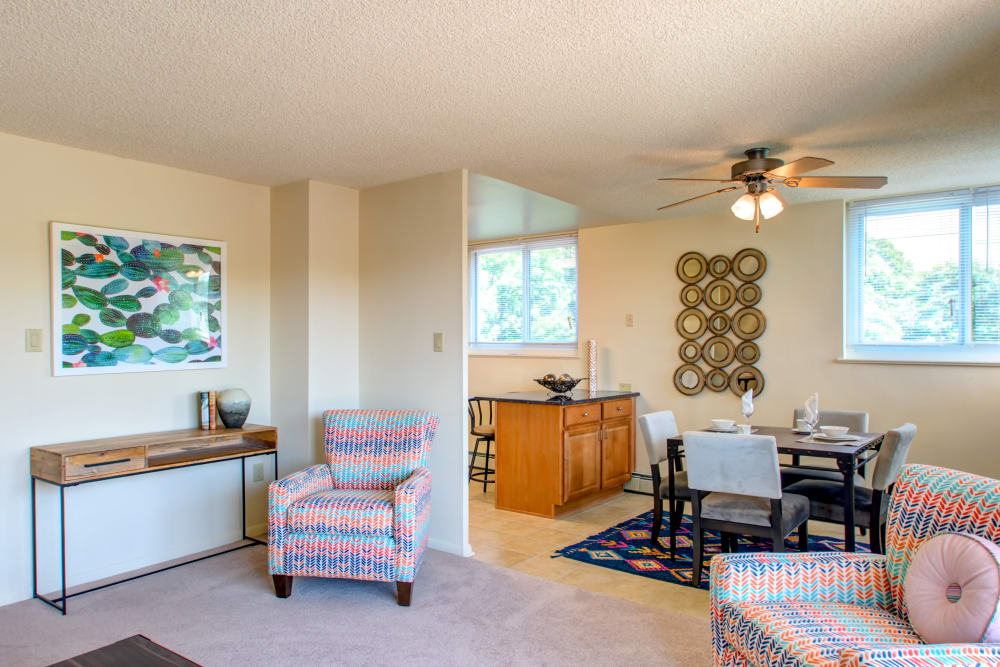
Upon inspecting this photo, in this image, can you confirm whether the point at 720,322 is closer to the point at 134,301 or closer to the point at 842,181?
the point at 842,181

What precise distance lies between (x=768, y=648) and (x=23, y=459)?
345 centimetres

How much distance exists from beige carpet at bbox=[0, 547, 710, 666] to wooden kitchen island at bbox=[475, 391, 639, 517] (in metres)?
1.34

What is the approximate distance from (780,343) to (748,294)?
0.44 m

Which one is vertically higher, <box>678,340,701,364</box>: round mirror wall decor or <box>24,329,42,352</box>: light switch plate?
<box>24,329,42,352</box>: light switch plate

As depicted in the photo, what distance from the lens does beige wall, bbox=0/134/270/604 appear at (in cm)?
330

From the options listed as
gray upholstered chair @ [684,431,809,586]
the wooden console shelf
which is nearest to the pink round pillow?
gray upholstered chair @ [684,431,809,586]

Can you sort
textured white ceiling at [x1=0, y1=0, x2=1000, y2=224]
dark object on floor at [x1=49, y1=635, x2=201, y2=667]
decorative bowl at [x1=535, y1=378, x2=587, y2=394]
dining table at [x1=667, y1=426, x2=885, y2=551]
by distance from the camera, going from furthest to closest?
decorative bowl at [x1=535, y1=378, x2=587, y2=394] → dining table at [x1=667, y1=426, x2=885, y2=551] → textured white ceiling at [x1=0, y1=0, x2=1000, y2=224] → dark object on floor at [x1=49, y1=635, x2=201, y2=667]

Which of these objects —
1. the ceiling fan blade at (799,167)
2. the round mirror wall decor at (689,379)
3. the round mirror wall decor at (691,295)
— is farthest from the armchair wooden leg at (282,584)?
the round mirror wall decor at (691,295)

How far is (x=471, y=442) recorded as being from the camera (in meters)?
6.85

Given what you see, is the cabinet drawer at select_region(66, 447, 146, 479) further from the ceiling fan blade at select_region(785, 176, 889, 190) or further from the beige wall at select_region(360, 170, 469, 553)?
the ceiling fan blade at select_region(785, 176, 889, 190)

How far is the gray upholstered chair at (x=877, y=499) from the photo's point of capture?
3.42 metres

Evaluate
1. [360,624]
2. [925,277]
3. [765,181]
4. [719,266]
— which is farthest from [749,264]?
[360,624]

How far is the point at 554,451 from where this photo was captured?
4.79 meters

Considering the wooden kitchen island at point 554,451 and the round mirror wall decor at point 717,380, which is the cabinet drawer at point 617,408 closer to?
the wooden kitchen island at point 554,451
